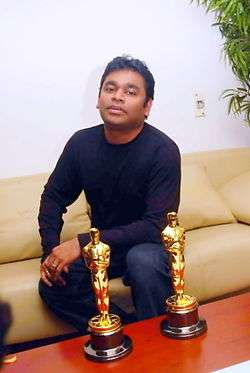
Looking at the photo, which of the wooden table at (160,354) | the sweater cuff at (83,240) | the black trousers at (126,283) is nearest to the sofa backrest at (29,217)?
the black trousers at (126,283)

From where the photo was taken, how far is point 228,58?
2.94m

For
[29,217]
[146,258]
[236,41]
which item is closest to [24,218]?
[29,217]

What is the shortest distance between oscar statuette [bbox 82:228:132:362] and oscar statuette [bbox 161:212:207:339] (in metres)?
0.13

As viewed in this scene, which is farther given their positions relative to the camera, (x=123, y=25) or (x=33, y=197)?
Result: (x=123, y=25)

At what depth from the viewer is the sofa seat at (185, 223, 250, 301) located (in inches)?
80.2

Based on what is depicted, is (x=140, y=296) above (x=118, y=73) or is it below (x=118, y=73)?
below

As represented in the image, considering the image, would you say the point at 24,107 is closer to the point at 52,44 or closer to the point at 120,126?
the point at 52,44

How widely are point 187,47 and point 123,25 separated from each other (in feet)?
1.40

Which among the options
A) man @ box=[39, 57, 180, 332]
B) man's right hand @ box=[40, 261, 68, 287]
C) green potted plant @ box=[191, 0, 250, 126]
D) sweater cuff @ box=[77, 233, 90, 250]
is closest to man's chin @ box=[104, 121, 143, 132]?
man @ box=[39, 57, 180, 332]

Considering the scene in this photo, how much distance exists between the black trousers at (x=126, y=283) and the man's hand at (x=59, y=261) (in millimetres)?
35

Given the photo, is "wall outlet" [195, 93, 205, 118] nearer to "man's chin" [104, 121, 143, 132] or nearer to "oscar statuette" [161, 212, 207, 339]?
"man's chin" [104, 121, 143, 132]

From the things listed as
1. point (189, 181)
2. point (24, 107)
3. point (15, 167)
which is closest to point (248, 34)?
point (189, 181)

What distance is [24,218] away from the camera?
7.43 ft

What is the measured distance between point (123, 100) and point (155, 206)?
416 millimetres
